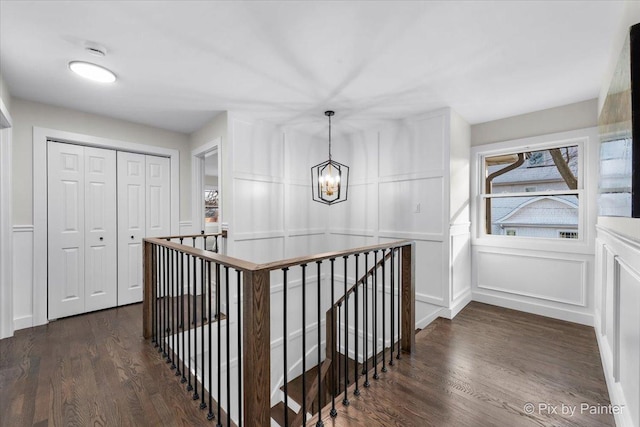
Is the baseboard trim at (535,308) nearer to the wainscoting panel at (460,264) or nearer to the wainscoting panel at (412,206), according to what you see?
the wainscoting panel at (460,264)

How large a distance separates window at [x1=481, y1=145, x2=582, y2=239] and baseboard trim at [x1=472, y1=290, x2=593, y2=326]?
830 millimetres

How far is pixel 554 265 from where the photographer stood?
10.7 ft

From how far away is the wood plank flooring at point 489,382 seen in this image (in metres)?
1.64

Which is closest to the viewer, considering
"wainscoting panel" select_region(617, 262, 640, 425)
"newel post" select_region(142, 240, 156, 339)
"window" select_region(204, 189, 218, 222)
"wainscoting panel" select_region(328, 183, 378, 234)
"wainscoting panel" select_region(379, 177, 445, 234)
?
"wainscoting panel" select_region(617, 262, 640, 425)

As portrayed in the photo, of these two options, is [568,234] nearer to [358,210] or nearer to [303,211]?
[358,210]

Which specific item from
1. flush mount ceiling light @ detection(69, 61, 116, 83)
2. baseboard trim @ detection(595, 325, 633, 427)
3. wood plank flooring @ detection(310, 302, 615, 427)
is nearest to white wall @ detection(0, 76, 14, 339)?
flush mount ceiling light @ detection(69, 61, 116, 83)

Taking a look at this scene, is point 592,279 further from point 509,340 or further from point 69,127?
point 69,127

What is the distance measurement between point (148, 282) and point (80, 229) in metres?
1.55

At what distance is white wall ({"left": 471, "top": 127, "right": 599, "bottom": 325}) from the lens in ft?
9.98

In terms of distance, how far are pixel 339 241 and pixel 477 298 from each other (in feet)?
6.75

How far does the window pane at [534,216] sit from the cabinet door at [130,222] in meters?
4.72

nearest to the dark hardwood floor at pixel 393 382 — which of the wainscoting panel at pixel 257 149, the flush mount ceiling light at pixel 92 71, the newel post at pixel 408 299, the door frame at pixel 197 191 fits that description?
the newel post at pixel 408 299

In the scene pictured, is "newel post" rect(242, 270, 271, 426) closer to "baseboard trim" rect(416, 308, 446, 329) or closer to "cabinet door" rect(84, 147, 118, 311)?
"baseboard trim" rect(416, 308, 446, 329)

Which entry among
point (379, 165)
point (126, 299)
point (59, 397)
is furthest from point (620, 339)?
point (126, 299)
